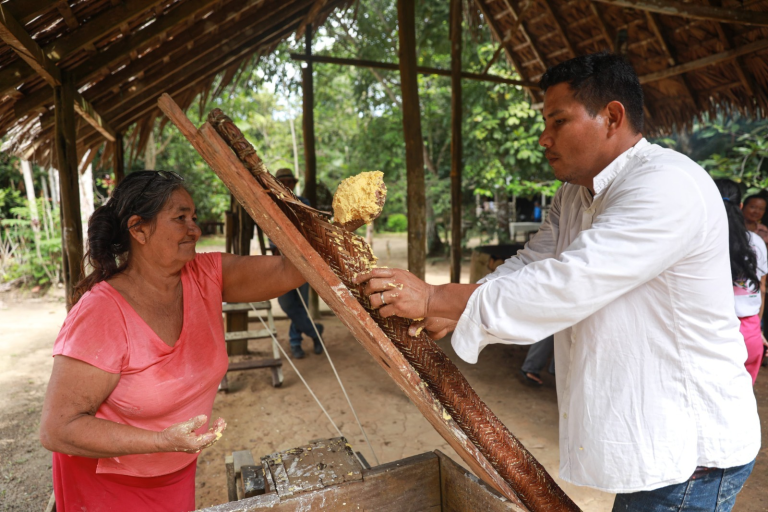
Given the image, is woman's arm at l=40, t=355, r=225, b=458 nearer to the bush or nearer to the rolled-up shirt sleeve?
the rolled-up shirt sleeve

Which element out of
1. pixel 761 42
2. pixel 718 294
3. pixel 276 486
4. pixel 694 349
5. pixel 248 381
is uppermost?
pixel 761 42

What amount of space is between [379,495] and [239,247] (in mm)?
4865

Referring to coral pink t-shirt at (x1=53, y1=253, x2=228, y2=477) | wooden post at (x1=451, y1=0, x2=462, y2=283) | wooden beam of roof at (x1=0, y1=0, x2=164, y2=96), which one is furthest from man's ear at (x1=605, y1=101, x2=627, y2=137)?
wooden post at (x1=451, y1=0, x2=462, y2=283)

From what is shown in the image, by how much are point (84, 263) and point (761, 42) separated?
5.35 meters

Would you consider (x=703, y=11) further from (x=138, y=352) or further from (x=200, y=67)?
(x=200, y=67)

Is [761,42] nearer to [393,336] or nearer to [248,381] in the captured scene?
[393,336]

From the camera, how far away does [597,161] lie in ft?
4.56

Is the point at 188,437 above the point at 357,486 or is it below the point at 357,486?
above

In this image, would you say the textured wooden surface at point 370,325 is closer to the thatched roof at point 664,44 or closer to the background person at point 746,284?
the background person at point 746,284

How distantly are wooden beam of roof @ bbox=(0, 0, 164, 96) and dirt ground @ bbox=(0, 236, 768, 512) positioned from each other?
2.52 metres

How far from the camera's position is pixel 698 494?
128 cm

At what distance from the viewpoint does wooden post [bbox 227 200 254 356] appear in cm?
553

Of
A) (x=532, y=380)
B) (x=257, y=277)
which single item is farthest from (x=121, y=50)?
(x=532, y=380)

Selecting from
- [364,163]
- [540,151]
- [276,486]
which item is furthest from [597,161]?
[364,163]
